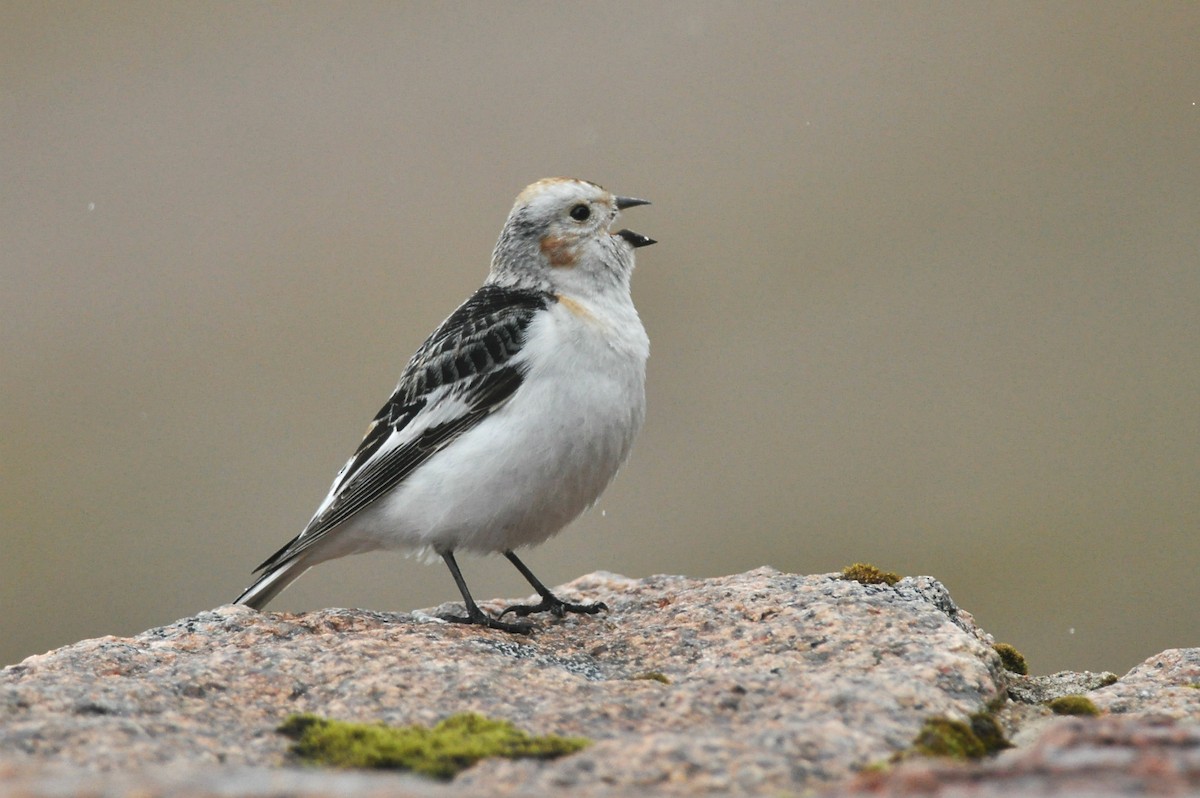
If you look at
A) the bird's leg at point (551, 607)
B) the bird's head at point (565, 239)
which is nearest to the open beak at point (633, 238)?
the bird's head at point (565, 239)

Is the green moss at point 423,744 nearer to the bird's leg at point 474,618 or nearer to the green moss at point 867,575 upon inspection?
the bird's leg at point 474,618

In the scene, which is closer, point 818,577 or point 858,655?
point 858,655

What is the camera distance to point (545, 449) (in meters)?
6.26

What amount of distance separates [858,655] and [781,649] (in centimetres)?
35

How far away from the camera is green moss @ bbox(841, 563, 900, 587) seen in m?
5.86

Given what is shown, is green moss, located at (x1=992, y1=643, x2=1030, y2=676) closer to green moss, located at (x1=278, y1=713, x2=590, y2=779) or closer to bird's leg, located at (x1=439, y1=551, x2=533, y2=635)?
bird's leg, located at (x1=439, y1=551, x2=533, y2=635)

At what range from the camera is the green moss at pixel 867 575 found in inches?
231

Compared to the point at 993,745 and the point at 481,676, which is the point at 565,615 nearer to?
the point at 481,676

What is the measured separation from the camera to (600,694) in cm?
451

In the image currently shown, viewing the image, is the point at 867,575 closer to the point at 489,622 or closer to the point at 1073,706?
the point at 1073,706

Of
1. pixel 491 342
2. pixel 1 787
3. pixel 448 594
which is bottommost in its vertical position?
pixel 448 594

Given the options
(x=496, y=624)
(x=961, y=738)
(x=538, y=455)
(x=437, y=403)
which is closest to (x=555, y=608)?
(x=496, y=624)

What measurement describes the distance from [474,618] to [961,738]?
112 inches

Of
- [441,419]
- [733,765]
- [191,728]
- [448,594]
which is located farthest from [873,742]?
[448,594]
